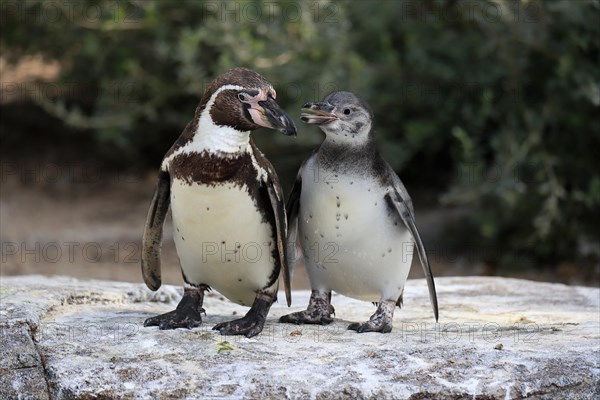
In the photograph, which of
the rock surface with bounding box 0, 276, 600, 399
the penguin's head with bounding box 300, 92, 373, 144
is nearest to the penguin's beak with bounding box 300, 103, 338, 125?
the penguin's head with bounding box 300, 92, 373, 144

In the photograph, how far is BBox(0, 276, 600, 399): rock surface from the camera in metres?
3.67

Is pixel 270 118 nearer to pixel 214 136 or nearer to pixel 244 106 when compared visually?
pixel 244 106

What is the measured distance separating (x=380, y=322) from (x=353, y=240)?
38 centimetres

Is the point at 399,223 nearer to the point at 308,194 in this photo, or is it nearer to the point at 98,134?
the point at 308,194

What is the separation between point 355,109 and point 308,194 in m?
0.43

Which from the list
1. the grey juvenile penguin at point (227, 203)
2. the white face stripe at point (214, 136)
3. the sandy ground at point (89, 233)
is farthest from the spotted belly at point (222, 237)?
the sandy ground at point (89, 233)

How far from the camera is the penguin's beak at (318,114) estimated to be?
4133 mm

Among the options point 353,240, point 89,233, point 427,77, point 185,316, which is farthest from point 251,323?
point 89,233

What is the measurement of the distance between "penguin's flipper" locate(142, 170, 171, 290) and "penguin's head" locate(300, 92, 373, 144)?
695 mm

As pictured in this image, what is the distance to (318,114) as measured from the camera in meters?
4.16

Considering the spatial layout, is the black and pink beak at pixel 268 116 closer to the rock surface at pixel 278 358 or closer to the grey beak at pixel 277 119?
the grey beak at pixel 277 119

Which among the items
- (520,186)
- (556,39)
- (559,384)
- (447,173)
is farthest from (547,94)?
(559,384)

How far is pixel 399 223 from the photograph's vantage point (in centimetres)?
442

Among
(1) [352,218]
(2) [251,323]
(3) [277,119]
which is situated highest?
(3) [277,119]
